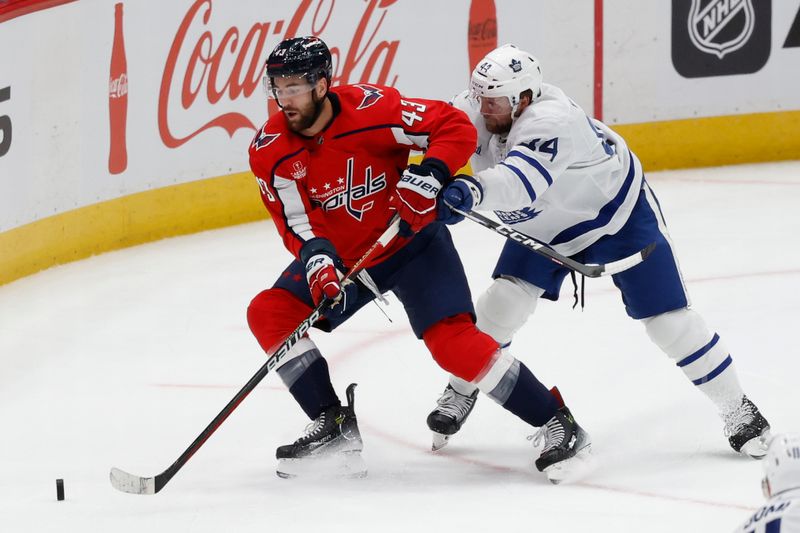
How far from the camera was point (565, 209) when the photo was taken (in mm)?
3287

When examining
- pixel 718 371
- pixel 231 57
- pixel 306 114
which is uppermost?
pixel 306 114

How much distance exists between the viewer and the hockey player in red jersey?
10.3ft

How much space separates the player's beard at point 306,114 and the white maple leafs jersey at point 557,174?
420 millimetres

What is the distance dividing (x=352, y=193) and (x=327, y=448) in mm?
636

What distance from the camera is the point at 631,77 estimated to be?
6480 millimetres

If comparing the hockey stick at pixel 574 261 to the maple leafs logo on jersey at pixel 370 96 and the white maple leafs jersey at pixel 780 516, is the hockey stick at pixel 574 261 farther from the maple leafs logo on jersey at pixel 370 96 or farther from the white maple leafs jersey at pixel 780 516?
the white maple leafs jersey at pixel 780 516

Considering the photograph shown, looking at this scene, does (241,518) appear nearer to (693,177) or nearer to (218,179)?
(218,179)

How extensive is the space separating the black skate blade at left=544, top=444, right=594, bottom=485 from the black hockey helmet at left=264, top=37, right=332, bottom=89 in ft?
3.60

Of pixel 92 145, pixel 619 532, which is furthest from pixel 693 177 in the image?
pixel 619 532

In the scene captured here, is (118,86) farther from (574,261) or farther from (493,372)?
(493,372)

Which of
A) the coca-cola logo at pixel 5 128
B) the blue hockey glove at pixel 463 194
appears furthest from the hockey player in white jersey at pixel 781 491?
the coca-cola logo at pixel 5 128

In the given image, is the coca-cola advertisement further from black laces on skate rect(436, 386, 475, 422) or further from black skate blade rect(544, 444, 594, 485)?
Answer: black skate blade rect(544, 444, 594, 485)

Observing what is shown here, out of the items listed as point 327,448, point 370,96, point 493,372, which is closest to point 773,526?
point 493,372

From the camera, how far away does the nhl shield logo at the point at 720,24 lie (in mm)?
6375
